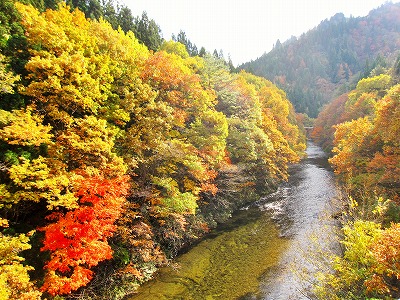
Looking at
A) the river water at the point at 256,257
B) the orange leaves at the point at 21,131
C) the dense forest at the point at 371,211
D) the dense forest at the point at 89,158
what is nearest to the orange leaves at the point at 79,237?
the dense forest at the point at 89,158

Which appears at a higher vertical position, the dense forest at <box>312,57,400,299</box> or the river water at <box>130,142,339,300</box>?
the dense forest at <box>312,57,400,299</box>

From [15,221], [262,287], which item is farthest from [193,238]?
[15,221]

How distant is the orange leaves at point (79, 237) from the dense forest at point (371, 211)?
38.8 feet

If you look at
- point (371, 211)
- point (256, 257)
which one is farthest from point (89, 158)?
point (371, 211)

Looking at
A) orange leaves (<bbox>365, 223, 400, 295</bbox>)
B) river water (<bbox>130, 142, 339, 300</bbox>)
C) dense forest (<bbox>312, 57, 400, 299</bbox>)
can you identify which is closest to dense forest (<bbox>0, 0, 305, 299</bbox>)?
river water (<bbox>130, 142, 339, 300</bbox>)

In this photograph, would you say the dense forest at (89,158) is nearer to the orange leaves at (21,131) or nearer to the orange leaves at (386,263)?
the orange leaves at (21,131)

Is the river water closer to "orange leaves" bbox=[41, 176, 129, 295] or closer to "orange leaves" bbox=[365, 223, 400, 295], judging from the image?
"orange leaves" bbox=[365, 223, 400, 295]

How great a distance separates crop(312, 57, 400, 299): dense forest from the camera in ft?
33.1

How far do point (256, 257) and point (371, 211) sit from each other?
9427 mm

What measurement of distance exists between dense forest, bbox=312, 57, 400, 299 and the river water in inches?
72.5

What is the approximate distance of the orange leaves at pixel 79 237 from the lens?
44.9ft

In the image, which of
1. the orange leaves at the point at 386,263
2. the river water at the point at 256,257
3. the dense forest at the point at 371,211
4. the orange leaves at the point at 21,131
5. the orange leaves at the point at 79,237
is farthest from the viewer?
the river water at the point at 256,257

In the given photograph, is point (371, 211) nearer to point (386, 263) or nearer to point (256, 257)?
point (256, 257)

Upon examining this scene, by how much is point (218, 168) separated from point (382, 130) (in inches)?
678
